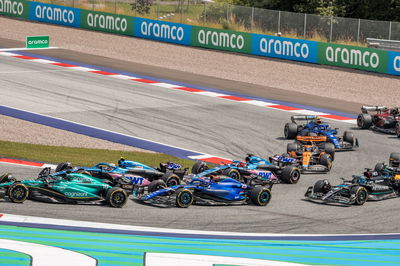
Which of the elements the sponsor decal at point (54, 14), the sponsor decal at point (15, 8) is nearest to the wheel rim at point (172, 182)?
the sponsor decal at point (54, 14)

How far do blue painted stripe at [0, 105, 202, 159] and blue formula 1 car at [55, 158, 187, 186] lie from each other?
4.33 metres

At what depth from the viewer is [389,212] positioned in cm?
2028

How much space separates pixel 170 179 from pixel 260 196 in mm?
2513

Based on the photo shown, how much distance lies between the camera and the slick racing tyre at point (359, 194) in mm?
20641

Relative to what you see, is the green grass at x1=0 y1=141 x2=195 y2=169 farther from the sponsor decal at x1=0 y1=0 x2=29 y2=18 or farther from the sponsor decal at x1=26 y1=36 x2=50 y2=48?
the sponsor decal at x1=0 y1=0 x2=29 y2=18

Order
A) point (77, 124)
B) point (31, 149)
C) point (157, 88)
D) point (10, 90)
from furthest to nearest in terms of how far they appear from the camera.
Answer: point (157, 88) → point (10, 90) → point (77, 124) → point (31, 149)

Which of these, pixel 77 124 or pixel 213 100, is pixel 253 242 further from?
pixel 213 100

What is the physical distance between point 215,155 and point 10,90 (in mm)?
14055

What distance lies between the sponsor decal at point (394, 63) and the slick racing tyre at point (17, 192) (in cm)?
2802

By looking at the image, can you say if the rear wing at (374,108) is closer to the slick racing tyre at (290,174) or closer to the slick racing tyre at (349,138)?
the slick racing tyre at (349,138)

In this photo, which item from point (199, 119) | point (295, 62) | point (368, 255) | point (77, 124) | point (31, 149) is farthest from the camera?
point (295, 62)

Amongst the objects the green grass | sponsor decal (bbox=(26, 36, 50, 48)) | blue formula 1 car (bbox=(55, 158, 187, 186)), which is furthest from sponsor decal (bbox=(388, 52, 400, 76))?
blue formula 1 car (bbox=(55, 158, 187, 186))

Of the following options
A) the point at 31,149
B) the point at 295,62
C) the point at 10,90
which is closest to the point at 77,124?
the point at 31,149

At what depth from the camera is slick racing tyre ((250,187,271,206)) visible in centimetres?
2030
